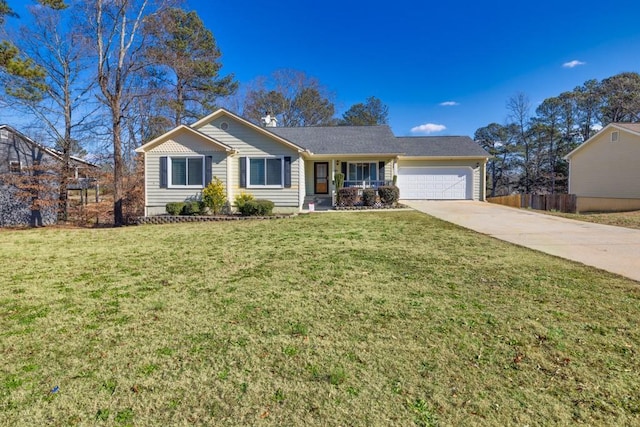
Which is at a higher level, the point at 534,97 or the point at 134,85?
the point at 534,97

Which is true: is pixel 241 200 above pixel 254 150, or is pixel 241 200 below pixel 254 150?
below

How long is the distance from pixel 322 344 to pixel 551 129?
38481 mm

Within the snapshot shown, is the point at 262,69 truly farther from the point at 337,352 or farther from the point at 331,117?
the point at 337,352

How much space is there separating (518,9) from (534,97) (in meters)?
22.1

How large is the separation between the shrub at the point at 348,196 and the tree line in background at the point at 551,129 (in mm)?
20778

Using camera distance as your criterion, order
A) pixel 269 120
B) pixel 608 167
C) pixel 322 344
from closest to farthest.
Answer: pixel 322 344 < pixel 608 167 < pixel 269 120

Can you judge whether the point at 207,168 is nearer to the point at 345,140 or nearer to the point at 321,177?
the point at 321,177

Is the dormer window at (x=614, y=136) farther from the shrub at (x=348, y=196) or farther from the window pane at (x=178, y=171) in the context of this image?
the window pane at (x=178, y=171)

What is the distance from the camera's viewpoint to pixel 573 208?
1625cm

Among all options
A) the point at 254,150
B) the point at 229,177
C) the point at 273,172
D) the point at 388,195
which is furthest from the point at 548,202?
the point at 229,177

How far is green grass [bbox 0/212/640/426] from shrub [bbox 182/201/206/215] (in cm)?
776

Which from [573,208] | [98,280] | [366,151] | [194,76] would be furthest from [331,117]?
[98,280]

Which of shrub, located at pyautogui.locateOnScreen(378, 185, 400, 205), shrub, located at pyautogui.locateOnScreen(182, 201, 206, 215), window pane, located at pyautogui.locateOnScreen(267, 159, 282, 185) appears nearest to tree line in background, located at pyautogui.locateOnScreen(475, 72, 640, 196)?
shrub, located at pyautogui.locateOnScreen(378, 185, 400, 205)

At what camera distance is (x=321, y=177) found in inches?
757
